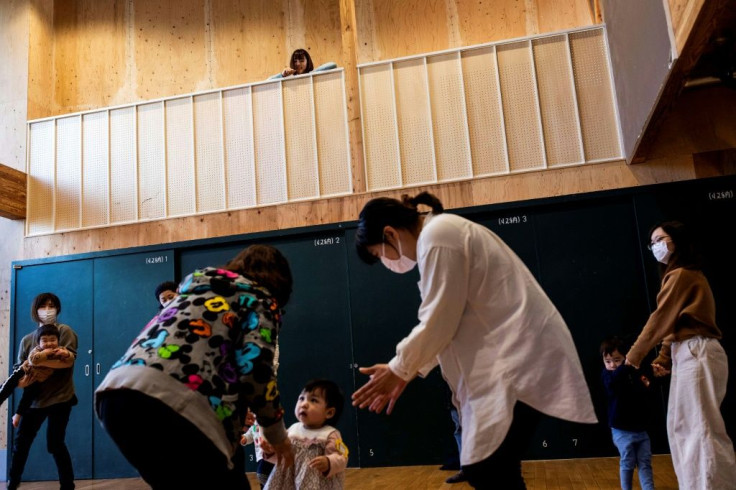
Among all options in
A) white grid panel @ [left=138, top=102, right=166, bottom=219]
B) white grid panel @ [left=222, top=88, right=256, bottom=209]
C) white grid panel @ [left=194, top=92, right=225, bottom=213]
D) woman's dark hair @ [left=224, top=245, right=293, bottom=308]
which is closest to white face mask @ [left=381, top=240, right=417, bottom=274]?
woman's dark hair @ [left=224, top=245, right=293, bottom=308]

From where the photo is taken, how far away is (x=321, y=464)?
270cm

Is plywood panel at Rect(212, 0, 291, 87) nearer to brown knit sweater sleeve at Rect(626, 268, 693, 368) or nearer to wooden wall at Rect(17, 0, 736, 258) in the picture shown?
wooden wall at Rect(17, 0, 736, 258)

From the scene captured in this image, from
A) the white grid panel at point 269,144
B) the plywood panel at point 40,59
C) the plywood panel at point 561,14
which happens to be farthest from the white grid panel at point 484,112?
the plywood panel at point 40,59

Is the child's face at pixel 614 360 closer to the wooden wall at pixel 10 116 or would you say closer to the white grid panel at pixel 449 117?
the white grid panel at pixel 449 117

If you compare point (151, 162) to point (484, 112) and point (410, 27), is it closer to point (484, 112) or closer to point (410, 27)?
point (410, 27)

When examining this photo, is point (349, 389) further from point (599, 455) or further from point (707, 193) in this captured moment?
point (707, 193)

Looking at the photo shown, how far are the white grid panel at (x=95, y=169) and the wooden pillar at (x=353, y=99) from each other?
284 cm

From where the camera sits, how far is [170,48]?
27.2ft

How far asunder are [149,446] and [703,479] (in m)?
2.66

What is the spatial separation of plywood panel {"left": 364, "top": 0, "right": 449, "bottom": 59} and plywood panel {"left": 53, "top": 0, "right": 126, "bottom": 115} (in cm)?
338

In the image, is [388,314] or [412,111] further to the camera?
[412,111]

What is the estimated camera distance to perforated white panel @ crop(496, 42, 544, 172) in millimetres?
6230

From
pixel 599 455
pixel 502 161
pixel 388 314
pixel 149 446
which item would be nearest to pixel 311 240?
pixel 388 314

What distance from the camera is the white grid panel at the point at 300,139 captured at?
262 inches
